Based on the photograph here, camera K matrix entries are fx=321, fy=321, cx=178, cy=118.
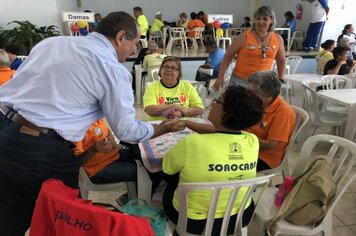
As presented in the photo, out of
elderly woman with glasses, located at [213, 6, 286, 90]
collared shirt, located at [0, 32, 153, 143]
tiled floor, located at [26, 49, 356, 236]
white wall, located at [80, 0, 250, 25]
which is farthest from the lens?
white wall, located at [80, 0, 250, 25]

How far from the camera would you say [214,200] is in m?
1.34

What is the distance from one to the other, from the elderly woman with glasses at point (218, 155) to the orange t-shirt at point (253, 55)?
1.38m

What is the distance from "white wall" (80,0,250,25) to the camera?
41.1 ft

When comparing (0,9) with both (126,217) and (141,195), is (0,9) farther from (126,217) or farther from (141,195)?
(126,217)

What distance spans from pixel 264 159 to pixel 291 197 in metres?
0.55

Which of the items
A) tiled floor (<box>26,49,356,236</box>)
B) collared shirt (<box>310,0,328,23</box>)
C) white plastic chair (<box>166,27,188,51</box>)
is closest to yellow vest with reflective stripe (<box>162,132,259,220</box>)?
tiled floor (<box>26,49,356,236</box>)

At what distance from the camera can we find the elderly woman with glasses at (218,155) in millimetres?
1347

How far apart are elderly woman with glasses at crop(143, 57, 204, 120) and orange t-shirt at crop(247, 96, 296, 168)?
0.64m

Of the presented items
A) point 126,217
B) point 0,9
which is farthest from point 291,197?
point 0,9

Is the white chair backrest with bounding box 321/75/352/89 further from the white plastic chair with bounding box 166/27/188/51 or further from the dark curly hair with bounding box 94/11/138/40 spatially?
the white plastic chair with bounding box 166/27/188/51

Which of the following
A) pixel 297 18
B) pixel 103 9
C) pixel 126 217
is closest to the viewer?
pixel 126 217

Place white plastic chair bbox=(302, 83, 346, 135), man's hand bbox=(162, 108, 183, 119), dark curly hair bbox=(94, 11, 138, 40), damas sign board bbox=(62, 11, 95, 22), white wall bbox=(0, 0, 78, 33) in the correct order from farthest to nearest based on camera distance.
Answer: damas sign board bbox=(62, 11, 95, 22) → white wall bbox=(0, 0, 78, 33) → white plastic chair bbox=(302, 83, 346, 135) → man's hand bbox=(162, 108, 183, 119) → dark curly hair bbox=(94, 11, 138, 40)

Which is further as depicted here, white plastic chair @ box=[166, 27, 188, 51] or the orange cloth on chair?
white plastic chair @ box=[166, 27, 188, 51]

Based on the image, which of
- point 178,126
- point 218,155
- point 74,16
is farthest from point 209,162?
point 74,16
